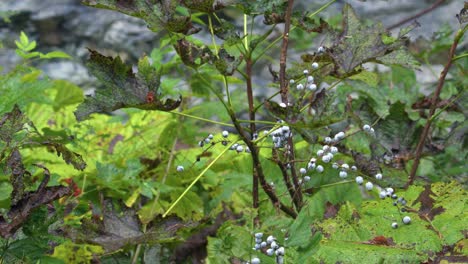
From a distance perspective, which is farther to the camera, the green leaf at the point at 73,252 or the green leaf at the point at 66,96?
the green leaf at the point at 66,96

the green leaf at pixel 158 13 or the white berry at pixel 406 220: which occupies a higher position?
the green leaf at pixel 158 13

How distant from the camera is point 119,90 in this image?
1.25 m

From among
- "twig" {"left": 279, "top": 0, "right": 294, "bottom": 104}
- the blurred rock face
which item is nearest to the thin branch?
"twig" {"left": 279, "top": 0, "right": 294, "bottom": 104}

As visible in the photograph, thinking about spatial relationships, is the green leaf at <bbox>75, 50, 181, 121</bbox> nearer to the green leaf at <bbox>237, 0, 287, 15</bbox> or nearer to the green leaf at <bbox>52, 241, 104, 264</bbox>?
the green leaf at <bbox>237, 0, 287, 15</bbox>

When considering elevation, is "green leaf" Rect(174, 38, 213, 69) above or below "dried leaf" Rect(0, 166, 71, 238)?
above

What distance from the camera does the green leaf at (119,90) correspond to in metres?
1.24

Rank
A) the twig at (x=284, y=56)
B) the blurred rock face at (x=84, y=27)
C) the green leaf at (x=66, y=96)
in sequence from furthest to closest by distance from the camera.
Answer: the blurred rock face at (x=84, y=27) → the green leaf at (x=66, y=96) → the twig at (x=284, y=56)

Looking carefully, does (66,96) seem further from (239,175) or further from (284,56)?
(284,56)

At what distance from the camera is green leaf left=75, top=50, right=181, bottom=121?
1.24 meters

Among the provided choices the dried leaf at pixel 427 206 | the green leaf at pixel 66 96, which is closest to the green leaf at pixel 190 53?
the dried leaf at pixel 427 206

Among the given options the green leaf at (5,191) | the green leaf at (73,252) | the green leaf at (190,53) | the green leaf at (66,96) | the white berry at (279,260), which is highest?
the green leaf at (190,53)

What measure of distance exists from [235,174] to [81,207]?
37 cm

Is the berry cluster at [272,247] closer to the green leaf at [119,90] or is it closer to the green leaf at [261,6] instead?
the green leaf at [119,90]

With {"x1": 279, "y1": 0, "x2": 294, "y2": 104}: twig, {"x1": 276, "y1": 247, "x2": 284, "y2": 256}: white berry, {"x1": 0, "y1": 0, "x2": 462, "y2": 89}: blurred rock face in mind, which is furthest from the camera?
{"x1": 0, "y1": 0, "x2": 462, "y2": 89}: blurred rock face
